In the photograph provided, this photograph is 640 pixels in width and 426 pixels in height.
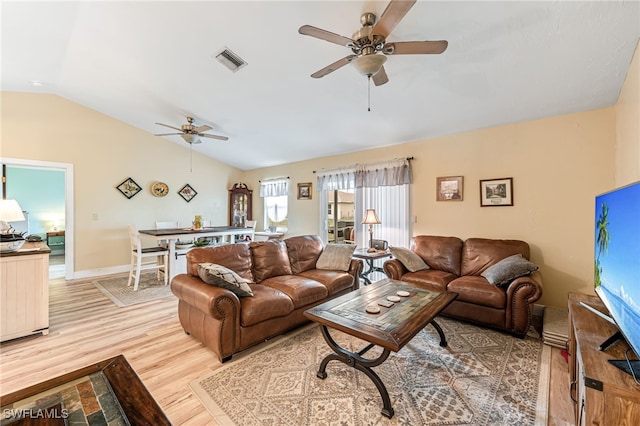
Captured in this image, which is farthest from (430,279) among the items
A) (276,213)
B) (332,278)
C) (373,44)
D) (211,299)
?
(276,213)

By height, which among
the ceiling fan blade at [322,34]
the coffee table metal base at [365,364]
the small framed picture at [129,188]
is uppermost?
the ceiling fan blade at [322,34]

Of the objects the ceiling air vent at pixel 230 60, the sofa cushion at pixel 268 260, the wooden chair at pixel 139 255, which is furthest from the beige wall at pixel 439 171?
the ceiling air vent at pixel 230 60

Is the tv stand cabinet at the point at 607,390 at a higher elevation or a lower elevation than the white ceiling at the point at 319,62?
lower

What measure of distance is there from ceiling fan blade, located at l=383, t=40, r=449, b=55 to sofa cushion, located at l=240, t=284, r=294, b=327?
2285 mm

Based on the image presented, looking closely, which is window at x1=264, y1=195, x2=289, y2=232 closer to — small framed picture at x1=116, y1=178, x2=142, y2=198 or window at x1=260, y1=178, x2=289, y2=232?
window at x1=260, y1=178, x2=289, y2=232

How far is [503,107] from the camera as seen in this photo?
310 cm

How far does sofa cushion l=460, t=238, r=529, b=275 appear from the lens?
318 centimetres

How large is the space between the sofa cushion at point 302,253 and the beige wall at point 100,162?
154 inches

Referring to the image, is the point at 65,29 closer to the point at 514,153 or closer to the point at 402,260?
the point at 402,260

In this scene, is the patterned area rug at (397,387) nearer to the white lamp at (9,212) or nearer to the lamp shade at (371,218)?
the lamp shade at (371,218)

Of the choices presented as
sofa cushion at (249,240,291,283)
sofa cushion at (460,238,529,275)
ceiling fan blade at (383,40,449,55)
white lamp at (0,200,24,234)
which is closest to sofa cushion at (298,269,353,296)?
sofa cushion at (249,240,291,283)

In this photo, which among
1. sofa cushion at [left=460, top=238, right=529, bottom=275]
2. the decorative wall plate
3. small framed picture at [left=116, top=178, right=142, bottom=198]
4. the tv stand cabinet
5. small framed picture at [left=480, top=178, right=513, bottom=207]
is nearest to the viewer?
the tv stand cabinet

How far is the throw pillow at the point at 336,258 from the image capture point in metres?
3.55

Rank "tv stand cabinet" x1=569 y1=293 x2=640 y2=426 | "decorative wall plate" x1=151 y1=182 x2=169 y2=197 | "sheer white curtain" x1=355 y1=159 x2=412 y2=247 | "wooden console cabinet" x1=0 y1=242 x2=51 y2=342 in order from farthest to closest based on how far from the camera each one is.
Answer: "decorative wall plate" x1=151 y1=182 x2=169 y2=197, "sheer white curtain" x1=355 y1=159 x2=412 y2=247, "wooden console cabinet" x1=0 y1=242 x2=51 y2=342, "tv stand cabinet" x1=569 y1=293 x2=640 y2=426
